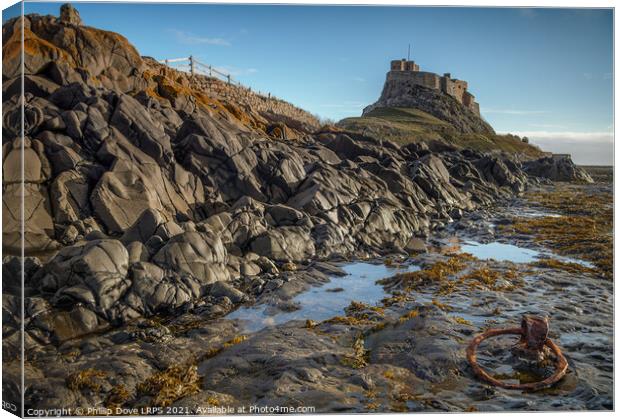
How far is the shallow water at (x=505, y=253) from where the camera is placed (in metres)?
21.1

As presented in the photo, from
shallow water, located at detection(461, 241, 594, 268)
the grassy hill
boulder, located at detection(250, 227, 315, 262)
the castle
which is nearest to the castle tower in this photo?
the castle

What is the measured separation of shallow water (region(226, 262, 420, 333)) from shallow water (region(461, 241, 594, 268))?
14.6ft

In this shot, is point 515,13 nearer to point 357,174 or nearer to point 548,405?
point 548,405

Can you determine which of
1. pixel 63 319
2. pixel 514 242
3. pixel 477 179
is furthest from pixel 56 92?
pixel 477 179

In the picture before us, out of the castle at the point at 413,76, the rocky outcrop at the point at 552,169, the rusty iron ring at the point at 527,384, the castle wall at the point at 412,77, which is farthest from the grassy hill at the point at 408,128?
the rusty iron ring at the point at 527,384

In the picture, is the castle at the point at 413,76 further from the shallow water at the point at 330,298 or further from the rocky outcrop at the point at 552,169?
the rocky outcrop at the point at 552,169

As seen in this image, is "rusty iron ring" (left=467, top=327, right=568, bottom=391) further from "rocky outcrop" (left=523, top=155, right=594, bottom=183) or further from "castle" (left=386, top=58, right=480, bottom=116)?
"rocky outcrop" (left=523, top=155, right=594, bottom=183)

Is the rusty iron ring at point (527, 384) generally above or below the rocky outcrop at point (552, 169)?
below

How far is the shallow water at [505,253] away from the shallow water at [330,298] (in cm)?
444

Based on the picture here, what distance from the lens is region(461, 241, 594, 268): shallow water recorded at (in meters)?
21.1

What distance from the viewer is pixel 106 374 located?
10.0 meters

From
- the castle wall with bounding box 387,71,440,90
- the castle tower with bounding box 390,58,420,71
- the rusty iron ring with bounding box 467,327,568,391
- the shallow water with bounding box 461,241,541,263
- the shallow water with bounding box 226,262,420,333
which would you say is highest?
the castle wall with bounding box 387,71,440,90

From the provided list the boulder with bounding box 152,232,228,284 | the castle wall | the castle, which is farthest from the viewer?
the castle wall

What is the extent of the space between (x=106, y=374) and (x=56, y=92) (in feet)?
67.3
